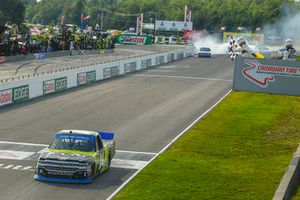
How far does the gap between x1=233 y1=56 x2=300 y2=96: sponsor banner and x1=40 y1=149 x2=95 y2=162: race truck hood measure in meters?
20.6

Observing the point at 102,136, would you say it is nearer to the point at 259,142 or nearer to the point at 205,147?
the point at 205,147

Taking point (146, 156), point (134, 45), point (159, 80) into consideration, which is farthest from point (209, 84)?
point (134, 45)

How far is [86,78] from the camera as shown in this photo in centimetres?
4959

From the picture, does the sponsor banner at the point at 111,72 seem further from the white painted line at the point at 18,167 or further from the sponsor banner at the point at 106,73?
the white painted line at the point at 18,167

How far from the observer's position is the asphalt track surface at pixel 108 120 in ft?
63.4

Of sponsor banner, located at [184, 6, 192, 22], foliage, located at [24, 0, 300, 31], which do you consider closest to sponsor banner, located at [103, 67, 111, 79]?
sponsor banner, located at [184, 6, 192, 22]

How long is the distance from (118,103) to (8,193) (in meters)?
21.3

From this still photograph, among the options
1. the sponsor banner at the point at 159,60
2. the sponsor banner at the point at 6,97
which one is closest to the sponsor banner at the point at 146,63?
the sponsor banner at the point at 159,60

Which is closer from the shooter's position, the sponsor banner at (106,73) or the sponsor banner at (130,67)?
the sponsor banner at (106,73)

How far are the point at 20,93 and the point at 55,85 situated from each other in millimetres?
5509

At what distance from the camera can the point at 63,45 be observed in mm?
78312

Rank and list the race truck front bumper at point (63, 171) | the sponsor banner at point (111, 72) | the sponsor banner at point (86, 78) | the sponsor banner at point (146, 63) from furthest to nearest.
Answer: the sponsor banner at point (146, 63), the sponsor banner at point (111, 72), the sponsor banner at point (86, 78), the race truck front bumper at point (63, 171)

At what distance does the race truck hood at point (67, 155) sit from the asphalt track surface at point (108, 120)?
2.73 feet

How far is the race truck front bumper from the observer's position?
19.0 metres
